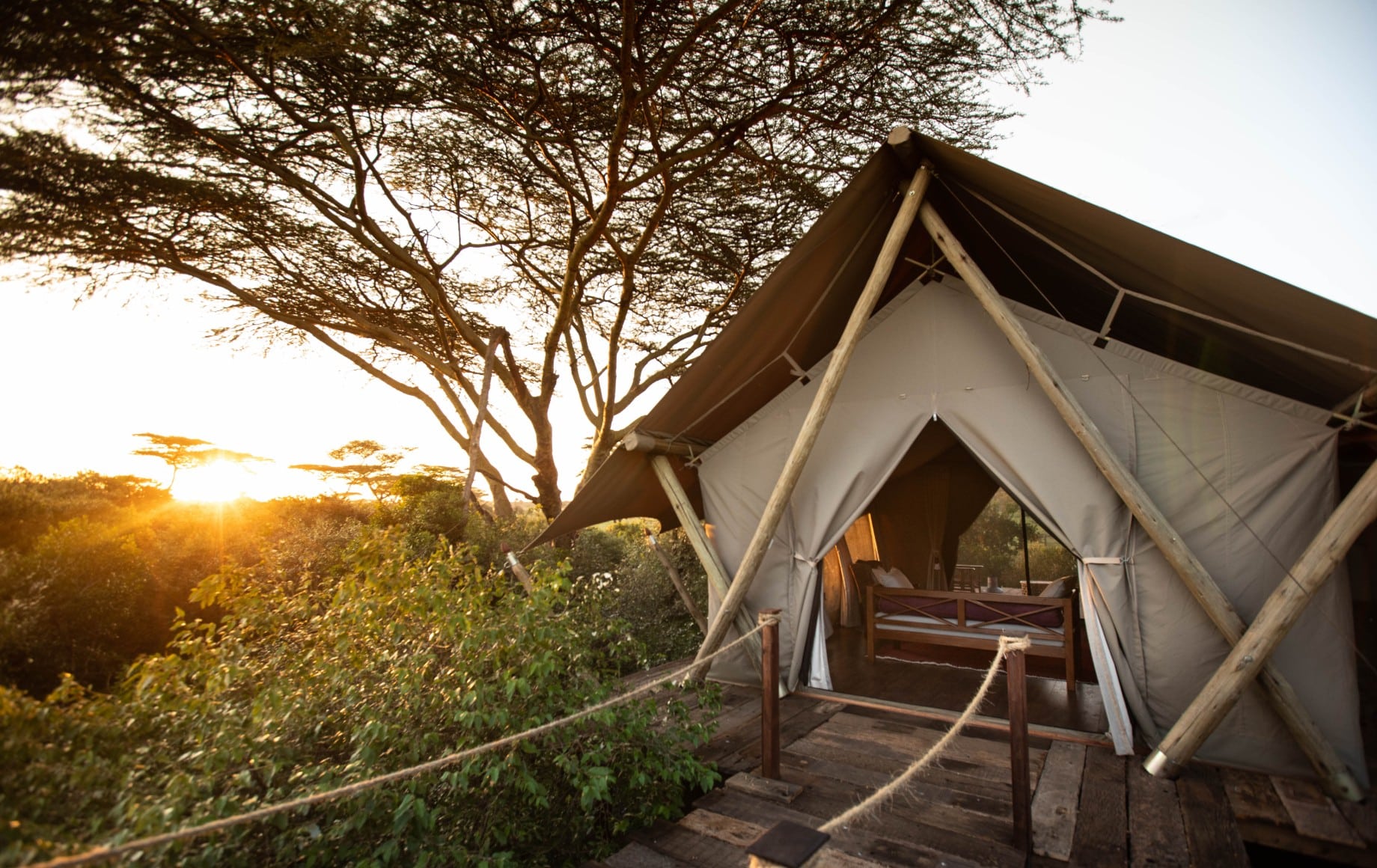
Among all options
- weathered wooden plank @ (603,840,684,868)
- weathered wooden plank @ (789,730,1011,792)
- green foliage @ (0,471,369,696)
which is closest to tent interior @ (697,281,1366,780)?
weathered wooden plank @ (789,730,1011,792)

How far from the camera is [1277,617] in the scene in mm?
2652

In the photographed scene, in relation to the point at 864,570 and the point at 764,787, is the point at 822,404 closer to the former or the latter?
the point at 764,787

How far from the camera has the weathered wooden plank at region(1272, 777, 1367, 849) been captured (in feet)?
7.85

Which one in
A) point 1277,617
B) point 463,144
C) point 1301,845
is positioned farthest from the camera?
point 463,144

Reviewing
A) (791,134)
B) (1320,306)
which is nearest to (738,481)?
(1320,306)

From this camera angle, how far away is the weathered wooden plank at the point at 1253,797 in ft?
8.30

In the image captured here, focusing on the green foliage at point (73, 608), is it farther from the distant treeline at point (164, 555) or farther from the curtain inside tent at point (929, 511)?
the curtain inside tent at point (929, 511)

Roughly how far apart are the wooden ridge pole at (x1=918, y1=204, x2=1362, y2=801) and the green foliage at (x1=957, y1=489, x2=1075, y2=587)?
9327mm

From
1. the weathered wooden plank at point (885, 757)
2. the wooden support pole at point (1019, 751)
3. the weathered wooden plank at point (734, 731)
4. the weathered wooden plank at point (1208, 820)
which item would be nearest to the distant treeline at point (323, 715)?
the weathered wooden plank at point (734, 731)

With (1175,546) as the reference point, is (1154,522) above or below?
above

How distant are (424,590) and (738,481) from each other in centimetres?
266

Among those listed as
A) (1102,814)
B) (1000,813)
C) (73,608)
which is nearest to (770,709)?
(1000,813)

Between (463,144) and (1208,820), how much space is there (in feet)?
24.6

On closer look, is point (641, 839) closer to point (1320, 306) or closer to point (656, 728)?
point (656, 728)
